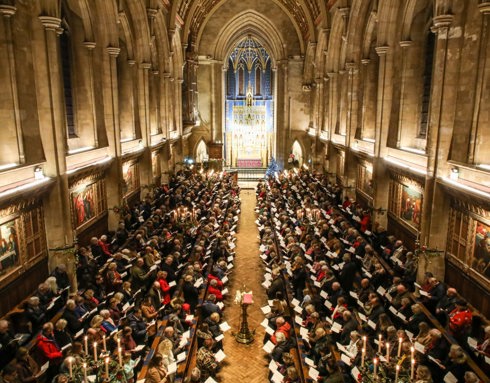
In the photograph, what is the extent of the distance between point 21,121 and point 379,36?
11497 mm

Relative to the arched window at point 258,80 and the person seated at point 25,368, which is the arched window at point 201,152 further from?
the person seated at point 25,368

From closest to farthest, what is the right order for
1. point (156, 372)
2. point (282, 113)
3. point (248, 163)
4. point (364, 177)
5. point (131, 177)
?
point (156, 372) → point (364, 177) → point (131, 177) → point (282, 113) → point (248, 163)

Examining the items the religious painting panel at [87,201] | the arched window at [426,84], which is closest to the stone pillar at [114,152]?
the religious painting panel at [87,201]

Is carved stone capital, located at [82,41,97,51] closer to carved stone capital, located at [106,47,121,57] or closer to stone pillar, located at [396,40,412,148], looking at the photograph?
carved stone capital, located at [106,47,121,57]

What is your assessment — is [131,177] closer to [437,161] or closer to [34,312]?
[34,312]

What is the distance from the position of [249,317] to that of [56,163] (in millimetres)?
6338

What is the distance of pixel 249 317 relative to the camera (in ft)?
34.0

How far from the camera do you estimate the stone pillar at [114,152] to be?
14.2 metres

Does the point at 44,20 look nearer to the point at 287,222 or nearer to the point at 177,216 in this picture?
the point at 177,216

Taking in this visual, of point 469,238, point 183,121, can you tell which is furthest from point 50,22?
point 183,121

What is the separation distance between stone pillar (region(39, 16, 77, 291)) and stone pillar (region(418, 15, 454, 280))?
916 centimetres

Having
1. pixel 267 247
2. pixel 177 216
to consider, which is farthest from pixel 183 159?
pixel 267 247

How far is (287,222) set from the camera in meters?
14.8

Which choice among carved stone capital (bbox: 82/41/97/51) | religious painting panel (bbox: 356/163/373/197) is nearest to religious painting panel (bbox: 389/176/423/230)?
religious painting panel (bbox: 356/163/373/197)
